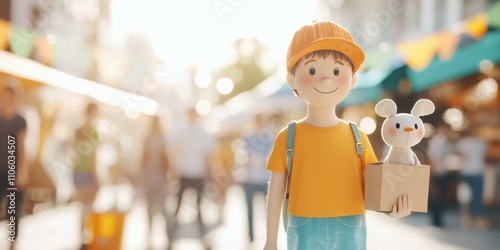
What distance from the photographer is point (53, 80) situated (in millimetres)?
10969

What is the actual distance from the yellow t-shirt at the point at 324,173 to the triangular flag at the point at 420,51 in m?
8.60

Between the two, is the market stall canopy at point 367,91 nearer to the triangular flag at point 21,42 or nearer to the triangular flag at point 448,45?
the triangular flag at point 448,45

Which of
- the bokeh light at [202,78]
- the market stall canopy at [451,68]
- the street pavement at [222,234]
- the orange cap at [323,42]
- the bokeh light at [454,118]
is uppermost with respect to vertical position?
the bokeh light at [202,78]

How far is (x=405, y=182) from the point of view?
10.4 feet

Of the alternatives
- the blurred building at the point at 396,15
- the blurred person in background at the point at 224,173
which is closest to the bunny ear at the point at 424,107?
the blurred person in background at the point at 224,173

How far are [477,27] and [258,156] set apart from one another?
547 cm

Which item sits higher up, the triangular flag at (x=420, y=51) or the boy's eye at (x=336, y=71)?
the triangular flag at (x=420, y=51)

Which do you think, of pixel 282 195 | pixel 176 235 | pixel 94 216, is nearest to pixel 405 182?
pixel 282 195

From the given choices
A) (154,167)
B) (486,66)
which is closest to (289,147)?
(154,167)

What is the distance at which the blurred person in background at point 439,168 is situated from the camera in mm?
10523

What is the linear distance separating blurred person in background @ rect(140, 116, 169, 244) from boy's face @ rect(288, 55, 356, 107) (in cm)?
484

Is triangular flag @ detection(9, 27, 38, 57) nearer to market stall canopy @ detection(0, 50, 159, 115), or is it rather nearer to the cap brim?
market stall canopy @ detection(0, 50, 159, 115)

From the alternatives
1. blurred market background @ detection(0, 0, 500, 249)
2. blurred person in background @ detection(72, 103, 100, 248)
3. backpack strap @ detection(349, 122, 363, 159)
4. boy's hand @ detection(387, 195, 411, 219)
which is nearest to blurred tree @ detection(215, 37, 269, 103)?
blurred market background @ detection(0, 0, 500, 249)

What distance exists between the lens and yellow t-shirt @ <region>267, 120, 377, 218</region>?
3266 millimetres
